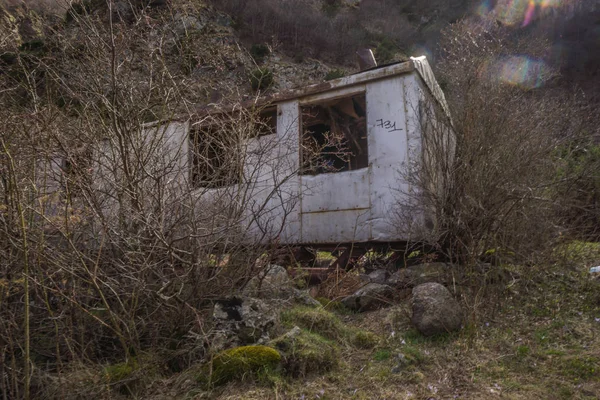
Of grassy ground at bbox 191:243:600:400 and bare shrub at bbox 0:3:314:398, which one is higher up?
bare shrub at bbox 0:3:314:398

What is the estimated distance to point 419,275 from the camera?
583cm

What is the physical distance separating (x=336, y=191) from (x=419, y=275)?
1.91m

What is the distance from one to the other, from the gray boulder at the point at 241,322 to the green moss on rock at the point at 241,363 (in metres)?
0.20

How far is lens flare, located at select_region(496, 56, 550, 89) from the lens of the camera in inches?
422

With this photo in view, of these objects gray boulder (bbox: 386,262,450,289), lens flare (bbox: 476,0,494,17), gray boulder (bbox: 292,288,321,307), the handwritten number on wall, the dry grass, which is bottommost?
the dry grass

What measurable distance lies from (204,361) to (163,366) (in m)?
0.40

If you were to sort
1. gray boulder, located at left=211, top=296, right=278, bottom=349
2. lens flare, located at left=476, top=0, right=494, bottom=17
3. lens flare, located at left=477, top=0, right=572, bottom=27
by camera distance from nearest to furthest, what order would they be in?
gray boulder, located at left=211, top=296, right=278, bottom=349, lens flare, located at left=477, top=0, right=572, bottom=27, lens flare, located at left=476, top=0, right=494, bottom=17

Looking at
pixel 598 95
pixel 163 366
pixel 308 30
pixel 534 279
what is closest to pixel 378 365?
pixel 163 366

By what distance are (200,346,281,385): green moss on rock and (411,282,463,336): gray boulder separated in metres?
1.62

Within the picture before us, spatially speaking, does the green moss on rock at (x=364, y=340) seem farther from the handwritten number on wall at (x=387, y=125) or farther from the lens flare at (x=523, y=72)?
the lens flare at (x=523, y=72)

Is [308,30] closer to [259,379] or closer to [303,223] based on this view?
[303,223]

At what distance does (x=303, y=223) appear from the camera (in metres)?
7.17

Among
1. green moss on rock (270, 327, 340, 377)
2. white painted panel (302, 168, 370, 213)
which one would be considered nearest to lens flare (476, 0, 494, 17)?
white painted panel (302, 168, 370, 213)

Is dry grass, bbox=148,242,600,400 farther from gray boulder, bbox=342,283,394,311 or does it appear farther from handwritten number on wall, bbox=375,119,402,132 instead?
handwritten number on wall, bbox=375,119,402,132
